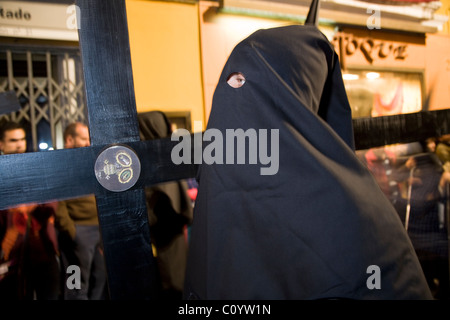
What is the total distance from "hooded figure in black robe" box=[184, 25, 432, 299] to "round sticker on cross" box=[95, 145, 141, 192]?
19cm

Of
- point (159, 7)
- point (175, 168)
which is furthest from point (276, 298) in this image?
point (159, 7)

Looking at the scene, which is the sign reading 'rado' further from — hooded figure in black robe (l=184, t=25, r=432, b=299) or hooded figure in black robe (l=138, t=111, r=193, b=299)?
hooded figure in black robe (l=184, t=25, r=432, b=299)

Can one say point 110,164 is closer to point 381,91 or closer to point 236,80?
point 236,80

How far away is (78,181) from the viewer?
2.88 ft

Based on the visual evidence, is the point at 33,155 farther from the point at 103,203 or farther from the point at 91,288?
the point at 91,288

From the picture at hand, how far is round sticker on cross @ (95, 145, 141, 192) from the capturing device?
2.92 feet

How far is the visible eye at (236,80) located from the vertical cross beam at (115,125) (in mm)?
277

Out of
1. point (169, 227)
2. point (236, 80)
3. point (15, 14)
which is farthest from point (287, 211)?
point (15, 14)

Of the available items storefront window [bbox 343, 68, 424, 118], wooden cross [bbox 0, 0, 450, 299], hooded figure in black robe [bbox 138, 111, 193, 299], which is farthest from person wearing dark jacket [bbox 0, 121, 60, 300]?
storefront window [bbox 343, 68, 424, 118]

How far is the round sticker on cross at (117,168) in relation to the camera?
2.92ft

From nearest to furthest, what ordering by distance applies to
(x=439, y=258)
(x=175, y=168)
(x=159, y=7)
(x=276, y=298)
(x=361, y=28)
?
(x=276, y=298), (x=175, y=168), (x=439, y=258), (x=159, y=7), (x=361, y=28)

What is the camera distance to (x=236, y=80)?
38.6 inches

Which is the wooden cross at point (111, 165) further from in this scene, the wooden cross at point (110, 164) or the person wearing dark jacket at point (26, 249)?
the person wearing dark jacket at point (26, 249)
